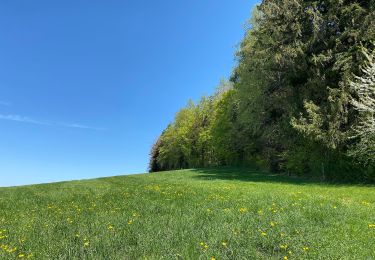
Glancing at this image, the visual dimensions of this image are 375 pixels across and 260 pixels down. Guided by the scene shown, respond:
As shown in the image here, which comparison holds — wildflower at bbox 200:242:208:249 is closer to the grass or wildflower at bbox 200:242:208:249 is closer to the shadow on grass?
the grass

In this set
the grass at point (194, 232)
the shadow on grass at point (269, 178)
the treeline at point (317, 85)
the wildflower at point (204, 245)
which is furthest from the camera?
the shadow on grass at point (269, 178)

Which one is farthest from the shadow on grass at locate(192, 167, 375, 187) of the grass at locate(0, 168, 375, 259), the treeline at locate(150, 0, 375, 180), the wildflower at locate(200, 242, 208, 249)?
Answer: the wildflower at locate(200, 242, 208, 249)

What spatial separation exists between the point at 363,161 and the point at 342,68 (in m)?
6.91

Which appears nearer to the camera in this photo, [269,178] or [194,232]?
[194,232]

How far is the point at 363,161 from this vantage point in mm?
26375

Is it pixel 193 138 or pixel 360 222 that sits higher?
pixel 193 138

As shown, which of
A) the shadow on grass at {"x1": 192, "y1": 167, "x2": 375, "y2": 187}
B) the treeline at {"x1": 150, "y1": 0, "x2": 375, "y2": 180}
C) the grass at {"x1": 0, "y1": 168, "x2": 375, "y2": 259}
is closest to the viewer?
the grass at {"x1": 0, "y1": 168, "x2": 375, "y2": 259}

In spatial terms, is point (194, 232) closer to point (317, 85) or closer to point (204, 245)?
point (204, 245)

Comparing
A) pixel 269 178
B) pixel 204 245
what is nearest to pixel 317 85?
pixel 269 178

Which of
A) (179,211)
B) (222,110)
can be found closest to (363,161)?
(179,211)

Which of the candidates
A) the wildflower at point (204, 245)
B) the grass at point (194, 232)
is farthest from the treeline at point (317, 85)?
the wildflower at point (204, 245)

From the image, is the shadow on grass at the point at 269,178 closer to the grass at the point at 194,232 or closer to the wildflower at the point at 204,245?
the grass at the point at 194,232

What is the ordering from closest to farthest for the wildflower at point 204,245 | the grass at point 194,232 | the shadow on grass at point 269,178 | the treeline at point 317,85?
1. the grass at point 194,232
2. the wildflower at point 204,245
3. the treeline at point 317,85
4. the shadow on grass at point 269,178

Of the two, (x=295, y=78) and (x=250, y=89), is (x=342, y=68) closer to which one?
(x=295, y=78)
